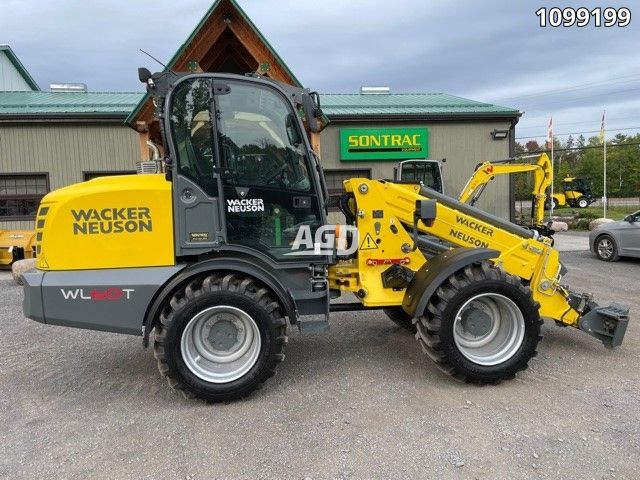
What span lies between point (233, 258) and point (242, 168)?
2.52 ft

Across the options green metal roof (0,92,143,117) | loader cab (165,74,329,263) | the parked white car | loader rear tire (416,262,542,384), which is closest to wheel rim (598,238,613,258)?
the parked white car

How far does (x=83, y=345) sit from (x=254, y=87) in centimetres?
381

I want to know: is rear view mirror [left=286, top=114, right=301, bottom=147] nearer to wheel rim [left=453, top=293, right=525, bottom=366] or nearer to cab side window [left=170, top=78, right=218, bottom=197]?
cab side window [left=170, top=78, right=218, bottom=197]

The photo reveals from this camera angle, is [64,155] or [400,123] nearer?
[64,155]

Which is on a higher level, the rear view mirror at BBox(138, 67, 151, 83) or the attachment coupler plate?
the rear view mirror at BBox(138, 67, 151, 83)

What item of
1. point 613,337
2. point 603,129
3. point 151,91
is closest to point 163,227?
point 151,91

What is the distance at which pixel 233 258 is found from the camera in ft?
12.7

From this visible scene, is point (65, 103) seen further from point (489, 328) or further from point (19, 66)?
point (489, 328)

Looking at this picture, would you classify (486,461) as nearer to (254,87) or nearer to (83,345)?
(254,87)

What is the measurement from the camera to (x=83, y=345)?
5469 mm

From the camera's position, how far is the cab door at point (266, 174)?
3814 mm

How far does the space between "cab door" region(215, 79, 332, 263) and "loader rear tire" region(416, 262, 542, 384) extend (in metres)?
1.25

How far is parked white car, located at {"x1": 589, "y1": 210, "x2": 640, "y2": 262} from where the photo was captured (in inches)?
414

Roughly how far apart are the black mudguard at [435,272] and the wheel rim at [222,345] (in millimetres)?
1421
